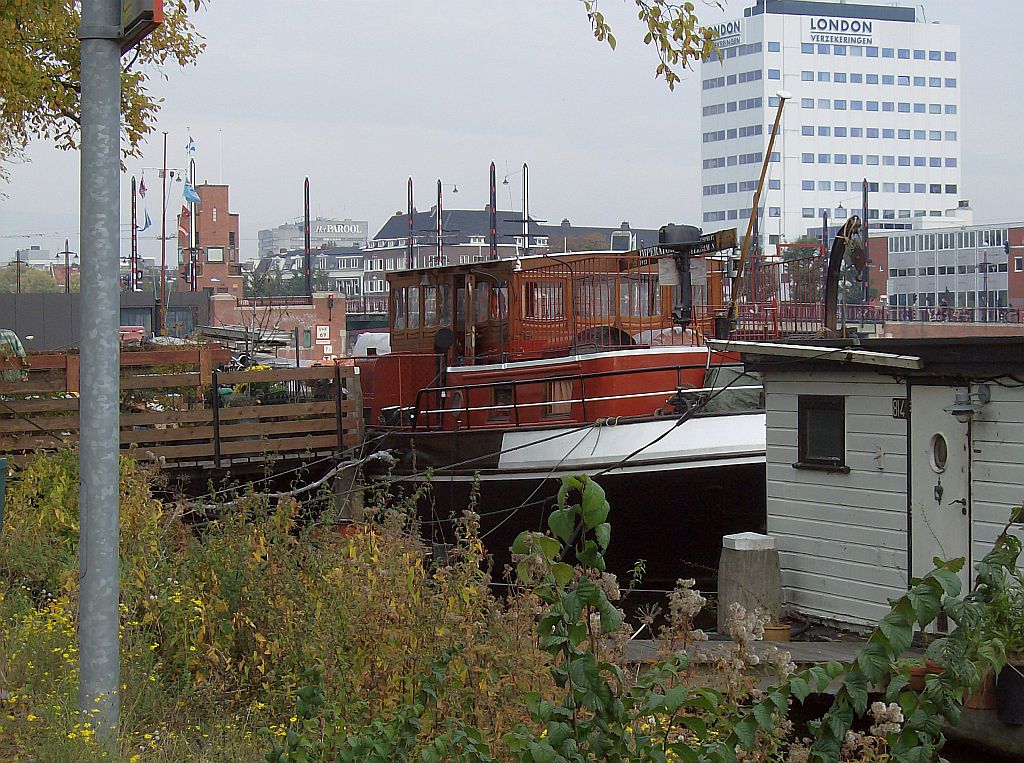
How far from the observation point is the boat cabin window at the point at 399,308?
692 inches

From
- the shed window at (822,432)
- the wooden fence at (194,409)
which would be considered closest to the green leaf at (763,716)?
the shed window at (822,432)

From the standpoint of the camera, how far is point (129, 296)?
212ft

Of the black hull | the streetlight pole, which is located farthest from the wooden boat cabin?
the streetlight pole

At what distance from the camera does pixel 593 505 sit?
3.57m

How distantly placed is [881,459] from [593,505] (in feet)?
25.5

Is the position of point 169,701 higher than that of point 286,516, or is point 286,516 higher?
point 286,516

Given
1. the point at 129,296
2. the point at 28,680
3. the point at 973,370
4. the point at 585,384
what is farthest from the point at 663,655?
the point at 129,296

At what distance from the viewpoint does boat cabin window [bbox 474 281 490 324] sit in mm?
16031

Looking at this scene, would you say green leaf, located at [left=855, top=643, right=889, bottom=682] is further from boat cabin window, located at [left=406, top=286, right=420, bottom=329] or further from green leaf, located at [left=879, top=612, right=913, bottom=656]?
boat cabin window, located at [left=406, top=286, right=420, bottom=329]

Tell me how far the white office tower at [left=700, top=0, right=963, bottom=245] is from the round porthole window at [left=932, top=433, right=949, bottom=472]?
136908 mm

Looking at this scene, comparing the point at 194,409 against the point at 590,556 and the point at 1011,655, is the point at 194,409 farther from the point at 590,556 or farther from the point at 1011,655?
the point at 590,556

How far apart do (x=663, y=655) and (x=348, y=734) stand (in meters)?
1.38

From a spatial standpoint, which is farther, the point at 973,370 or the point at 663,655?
the point at 973,370

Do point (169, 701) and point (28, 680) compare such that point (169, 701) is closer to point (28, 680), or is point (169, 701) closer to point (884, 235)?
point (28, 680)
